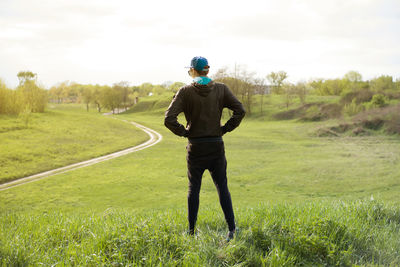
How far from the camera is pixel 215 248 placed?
3686mm

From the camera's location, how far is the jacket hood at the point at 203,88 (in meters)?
3.82

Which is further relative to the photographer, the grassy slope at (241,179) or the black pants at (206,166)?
the grassy slope at (241,179)

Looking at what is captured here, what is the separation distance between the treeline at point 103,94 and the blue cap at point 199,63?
23.0 metres

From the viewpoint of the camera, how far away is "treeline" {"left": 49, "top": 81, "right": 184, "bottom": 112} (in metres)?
50.8

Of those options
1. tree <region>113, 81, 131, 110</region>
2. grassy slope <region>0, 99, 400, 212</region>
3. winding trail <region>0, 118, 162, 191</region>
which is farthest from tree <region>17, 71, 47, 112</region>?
grassy slope <region>0, 99, 400, 212</region>

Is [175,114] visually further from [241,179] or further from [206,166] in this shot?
[241,179]

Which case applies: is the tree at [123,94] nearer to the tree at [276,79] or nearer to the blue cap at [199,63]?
the tree at [276,79]

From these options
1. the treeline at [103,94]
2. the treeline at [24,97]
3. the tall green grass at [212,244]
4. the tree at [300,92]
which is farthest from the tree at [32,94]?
the tree at [300,92]

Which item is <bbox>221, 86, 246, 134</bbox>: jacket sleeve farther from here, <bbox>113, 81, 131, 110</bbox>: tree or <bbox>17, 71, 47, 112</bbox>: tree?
<bbox>113, 81, 131, 110</bbox>: tree

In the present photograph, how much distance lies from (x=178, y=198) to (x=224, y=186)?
31.4 feet

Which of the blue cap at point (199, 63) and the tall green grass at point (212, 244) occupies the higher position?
the blue cap at point (199, 63)

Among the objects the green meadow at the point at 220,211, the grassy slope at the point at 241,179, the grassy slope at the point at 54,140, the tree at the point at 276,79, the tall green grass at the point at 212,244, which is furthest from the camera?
the tree at the point at 276,79

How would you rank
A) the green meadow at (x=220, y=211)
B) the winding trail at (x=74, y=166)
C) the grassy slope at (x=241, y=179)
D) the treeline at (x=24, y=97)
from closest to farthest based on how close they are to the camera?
the green meadow at (x=220, y=211) → the grassy slope at (x=241, y=179) → the winding trail at (x=74, y=166) → the treeline at (x=24, y=97)

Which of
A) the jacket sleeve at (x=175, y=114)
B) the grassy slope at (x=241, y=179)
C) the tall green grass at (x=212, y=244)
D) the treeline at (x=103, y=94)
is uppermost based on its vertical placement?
the treeline at (x=103, y=94)
